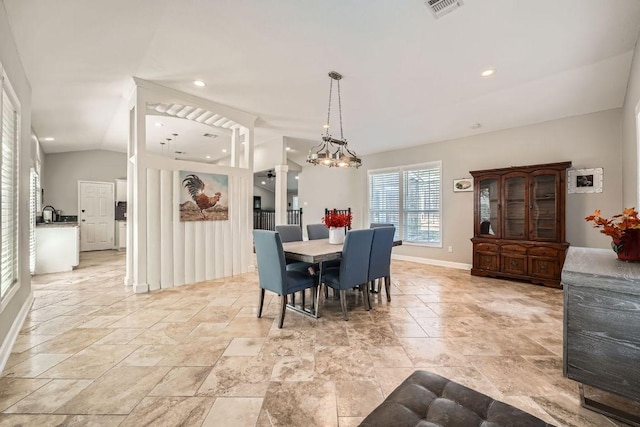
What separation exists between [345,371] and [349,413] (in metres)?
0.41

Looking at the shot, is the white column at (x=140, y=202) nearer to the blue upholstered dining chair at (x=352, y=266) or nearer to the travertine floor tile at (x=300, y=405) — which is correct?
the blue upholstered dining chair at (x=352, y=266)

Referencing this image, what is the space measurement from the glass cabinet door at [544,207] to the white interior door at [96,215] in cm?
1010

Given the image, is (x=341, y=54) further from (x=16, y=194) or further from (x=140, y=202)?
(x=16, y=194)

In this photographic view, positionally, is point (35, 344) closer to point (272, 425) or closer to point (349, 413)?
point (272, 425)

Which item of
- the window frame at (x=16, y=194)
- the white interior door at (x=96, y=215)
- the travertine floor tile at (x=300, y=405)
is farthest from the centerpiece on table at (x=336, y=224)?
the white interior door at (x=96, y=215)

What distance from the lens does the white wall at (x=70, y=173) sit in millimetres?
7219

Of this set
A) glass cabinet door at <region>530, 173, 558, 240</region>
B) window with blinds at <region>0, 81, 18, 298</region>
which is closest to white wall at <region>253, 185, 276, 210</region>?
glass cabinet door at <region>530, 173, 558, 240</region>

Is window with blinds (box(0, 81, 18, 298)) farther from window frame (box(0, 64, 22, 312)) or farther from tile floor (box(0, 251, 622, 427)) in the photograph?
tile floor (box(0, 251, 622, 427))

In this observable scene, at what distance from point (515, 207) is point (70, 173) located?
10416 mm

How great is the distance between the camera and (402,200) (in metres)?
6.51

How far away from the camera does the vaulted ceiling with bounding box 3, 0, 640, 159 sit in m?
2.31

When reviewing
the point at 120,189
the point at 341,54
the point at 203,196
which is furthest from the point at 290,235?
the point at 120,189

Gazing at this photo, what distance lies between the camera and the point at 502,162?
5.00 meters

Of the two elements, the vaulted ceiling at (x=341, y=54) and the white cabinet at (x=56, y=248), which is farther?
the white cabinet at (x=56, y=248)
